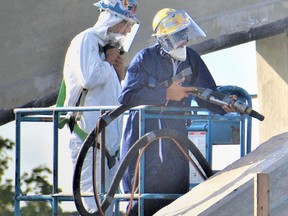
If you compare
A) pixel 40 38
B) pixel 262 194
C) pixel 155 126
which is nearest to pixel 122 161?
pixel 155 126

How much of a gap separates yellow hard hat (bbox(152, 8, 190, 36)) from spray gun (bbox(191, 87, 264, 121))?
1.48 feet

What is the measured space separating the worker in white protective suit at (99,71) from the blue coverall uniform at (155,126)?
0.28m

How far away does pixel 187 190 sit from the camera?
9477 mm

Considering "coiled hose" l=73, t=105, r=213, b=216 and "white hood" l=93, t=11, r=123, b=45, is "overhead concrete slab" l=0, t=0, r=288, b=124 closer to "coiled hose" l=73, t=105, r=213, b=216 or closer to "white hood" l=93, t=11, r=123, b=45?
"white hood" l=93, t=11, r=123, b=45

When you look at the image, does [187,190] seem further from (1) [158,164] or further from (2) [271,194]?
(2) [271,194]

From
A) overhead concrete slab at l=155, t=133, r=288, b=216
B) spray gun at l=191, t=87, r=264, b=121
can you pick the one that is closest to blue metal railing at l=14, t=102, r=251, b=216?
spray gun at l=191, t=87, r=264, b=121

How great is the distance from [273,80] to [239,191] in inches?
282

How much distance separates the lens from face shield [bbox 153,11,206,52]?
9.43 metres

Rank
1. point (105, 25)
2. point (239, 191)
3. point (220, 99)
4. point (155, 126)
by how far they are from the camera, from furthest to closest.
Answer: point (105, 25), point (155, 126), point (220, 99), point (239, 191)

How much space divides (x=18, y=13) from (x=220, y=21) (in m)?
2.01

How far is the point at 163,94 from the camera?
9.30 meters

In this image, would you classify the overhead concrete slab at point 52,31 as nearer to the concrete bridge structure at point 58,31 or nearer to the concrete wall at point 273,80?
the concrete bridge structure at point 58,31

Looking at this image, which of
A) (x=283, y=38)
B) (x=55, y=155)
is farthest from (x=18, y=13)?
(x=55, y=155)

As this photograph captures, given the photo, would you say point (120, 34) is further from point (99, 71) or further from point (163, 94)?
point (163, 94)
